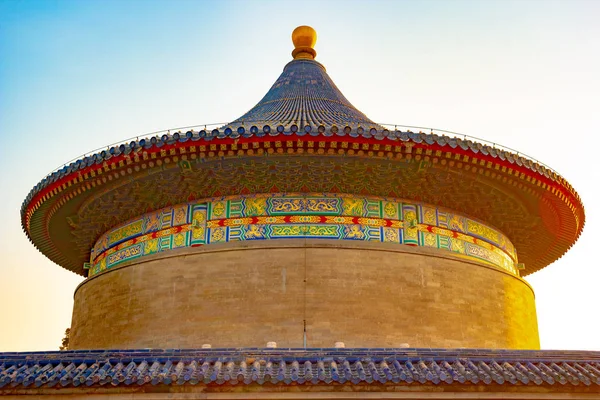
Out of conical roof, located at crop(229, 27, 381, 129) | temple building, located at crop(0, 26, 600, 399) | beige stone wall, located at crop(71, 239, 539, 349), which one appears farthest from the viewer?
conical roof, located at crop(229, 27, 381, 129)

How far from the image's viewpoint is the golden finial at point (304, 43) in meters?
20.0

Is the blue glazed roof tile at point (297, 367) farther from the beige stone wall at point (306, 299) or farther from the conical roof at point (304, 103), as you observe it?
the conical roof at point (304, 103)

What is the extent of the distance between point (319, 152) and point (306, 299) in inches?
104

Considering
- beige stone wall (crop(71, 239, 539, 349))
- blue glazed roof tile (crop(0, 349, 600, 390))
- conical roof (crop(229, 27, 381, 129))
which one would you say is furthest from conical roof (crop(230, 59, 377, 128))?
blue glazed roof tile (crop(0, 349, 600, 390))

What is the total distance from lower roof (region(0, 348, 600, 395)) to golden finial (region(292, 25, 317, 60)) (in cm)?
1240

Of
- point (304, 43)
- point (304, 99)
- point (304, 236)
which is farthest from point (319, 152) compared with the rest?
point (304, 43)

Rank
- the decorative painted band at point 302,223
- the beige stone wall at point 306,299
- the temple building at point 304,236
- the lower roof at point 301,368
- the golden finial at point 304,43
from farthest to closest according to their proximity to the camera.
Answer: the golden finial at point 304,43 < the decorative painted band at point 302,223 < the temple building at point 304,236 < the beige stone wall at point 306,299 < the lower roof at point 301,368

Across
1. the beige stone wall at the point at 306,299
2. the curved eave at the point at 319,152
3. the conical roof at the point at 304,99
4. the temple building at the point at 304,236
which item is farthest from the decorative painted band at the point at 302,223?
the conical roof at the point at 304,99

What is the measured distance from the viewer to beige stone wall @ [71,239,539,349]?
1252 centimetres

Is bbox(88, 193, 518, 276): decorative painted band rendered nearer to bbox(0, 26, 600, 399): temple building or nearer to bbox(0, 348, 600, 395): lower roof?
bbox(0, 26, 600, 399): temple building

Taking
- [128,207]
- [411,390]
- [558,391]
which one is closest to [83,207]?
[128,207]

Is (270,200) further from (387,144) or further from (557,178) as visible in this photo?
(557,178)

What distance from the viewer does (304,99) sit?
17.6m

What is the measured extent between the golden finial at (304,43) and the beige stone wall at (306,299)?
8494 mm
